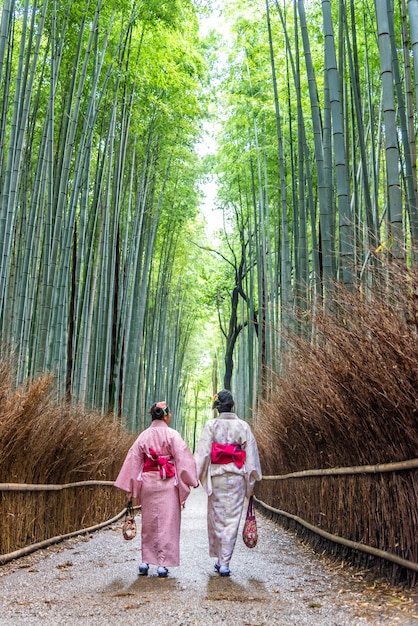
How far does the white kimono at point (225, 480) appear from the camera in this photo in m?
3.67

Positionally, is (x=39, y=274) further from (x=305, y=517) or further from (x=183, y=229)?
(x=183, y=229)

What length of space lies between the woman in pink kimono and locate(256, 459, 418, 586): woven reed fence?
2.64 feet

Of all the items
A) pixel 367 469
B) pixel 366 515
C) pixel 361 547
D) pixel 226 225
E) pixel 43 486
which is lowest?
pixel 361 547

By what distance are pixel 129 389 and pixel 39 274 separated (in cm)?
278

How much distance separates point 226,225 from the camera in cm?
1492

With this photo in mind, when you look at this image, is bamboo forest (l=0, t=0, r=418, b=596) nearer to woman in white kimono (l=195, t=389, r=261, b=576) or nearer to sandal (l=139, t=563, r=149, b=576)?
woman in white kimono (l=195, t=389, r=261, b=576)

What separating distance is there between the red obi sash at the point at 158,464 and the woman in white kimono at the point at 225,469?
155 millimetres

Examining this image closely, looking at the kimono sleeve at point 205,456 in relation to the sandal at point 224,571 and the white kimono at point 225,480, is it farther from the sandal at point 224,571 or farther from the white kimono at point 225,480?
the sandal at point 224,571

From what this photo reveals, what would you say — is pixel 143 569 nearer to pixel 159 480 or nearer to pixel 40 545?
pixel 159 480

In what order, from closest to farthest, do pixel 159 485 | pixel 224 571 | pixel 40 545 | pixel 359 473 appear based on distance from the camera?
pixel 359 473, pixel 224 571, pixel 159 485, pixel 40 545

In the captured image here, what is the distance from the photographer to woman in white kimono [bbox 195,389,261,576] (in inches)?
146

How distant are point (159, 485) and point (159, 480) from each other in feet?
0.09

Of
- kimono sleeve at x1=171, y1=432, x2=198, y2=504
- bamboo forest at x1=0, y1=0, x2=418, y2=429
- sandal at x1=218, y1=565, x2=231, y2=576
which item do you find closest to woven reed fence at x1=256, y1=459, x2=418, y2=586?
sandal at x1=218, y1=565, x2=231, y2=576

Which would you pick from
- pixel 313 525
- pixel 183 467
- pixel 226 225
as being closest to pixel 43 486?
pixel 183 467
